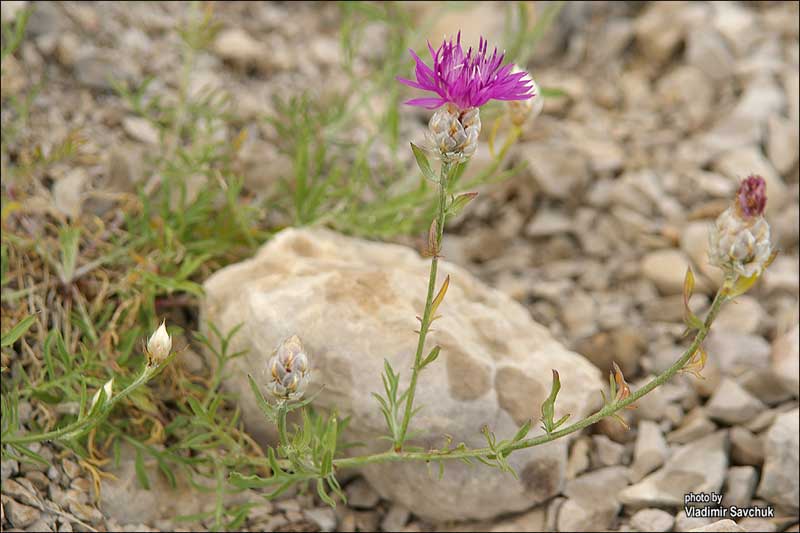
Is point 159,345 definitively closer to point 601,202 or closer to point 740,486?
point 740,486

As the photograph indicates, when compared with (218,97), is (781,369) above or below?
below

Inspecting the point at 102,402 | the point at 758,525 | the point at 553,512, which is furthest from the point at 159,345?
the point at 758,525

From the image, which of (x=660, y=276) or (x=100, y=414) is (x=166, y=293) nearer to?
(x=100, y=414)

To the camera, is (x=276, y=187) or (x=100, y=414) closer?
(x=100, y=414)

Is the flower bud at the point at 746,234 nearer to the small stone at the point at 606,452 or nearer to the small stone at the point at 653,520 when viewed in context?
the small stone at the point at 653,520

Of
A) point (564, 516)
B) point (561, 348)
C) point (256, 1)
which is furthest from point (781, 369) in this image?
point (256, 1)

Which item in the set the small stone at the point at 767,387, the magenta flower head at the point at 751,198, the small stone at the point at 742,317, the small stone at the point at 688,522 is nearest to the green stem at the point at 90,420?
the magenta flower head at the point at 751,198

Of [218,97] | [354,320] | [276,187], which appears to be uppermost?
[218,97]
